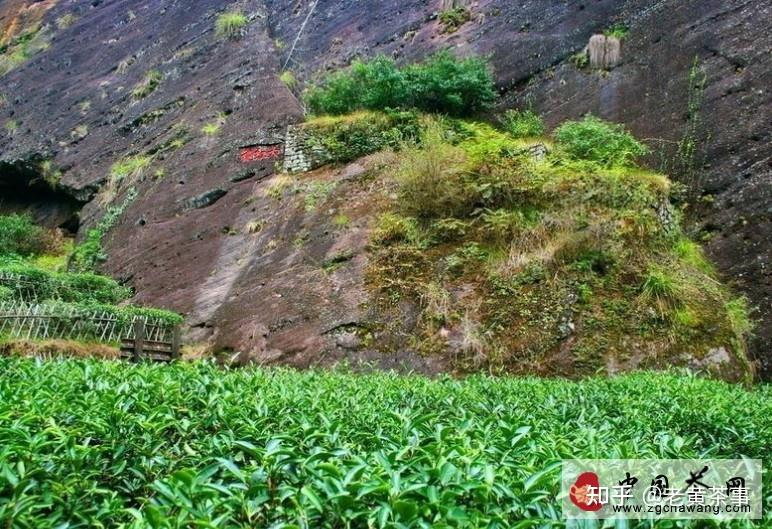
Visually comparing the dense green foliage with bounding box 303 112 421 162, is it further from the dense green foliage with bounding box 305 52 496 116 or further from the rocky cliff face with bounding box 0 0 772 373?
the rocky cliff face with bounding box 0 0 772 373

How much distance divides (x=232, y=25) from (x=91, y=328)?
437 inches

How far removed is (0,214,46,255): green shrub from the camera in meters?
15.4

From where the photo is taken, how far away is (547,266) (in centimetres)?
759

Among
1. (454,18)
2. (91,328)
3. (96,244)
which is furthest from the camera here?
(454,18)

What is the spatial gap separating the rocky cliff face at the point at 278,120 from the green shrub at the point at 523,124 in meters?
0.36

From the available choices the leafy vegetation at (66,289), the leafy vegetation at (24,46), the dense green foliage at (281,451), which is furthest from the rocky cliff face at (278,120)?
the dense green foliage at (281,451)

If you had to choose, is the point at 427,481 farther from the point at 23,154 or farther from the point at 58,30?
the point at 58,30

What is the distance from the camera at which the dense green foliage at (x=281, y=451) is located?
1.46m

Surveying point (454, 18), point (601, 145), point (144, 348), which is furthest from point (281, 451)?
point (454, 18)

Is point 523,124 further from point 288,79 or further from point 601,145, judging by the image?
point 288,79

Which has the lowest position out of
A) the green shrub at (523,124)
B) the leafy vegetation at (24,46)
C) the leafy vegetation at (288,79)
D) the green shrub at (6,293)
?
the green shrub at (523,124)

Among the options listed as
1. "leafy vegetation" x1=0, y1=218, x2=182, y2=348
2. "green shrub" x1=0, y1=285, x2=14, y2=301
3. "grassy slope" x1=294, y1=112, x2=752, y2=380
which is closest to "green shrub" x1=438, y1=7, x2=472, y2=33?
"grassy slope" x1=294, y1=112, x2=752, y2=380

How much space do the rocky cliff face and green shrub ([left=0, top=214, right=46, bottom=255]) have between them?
0.97m

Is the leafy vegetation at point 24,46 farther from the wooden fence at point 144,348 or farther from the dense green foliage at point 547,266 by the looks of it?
the dense green foliage at point 547,266
